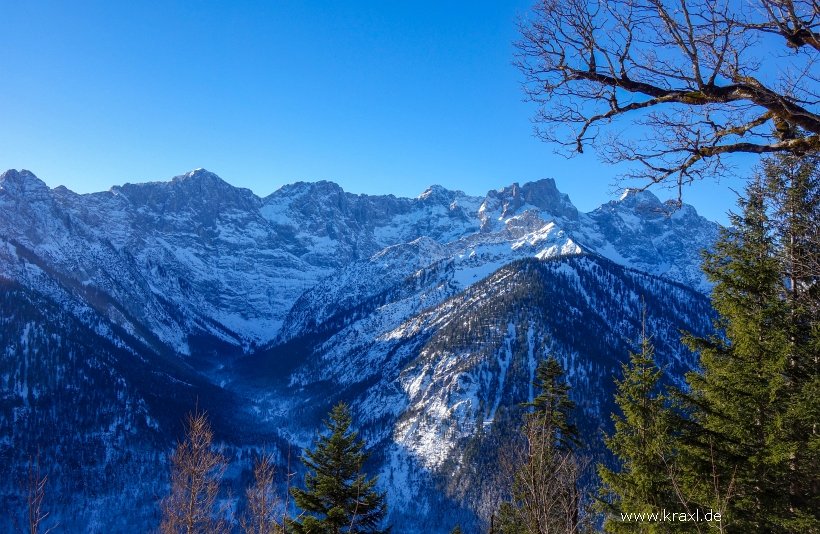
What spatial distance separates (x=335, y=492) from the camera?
16781 millimetres

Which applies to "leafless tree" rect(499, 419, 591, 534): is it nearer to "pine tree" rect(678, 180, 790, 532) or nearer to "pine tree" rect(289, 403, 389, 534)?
"pine tree" rect(678, 180, 790, 532)

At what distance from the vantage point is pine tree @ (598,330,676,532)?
13403mm

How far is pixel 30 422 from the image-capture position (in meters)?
169

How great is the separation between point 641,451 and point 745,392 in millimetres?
3067

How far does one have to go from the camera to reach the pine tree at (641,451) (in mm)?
13403

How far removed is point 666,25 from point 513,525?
79.2 ft

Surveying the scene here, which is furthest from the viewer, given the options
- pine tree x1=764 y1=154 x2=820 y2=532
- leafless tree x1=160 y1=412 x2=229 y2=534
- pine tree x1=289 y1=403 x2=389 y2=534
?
leafless tree x1=160 y1=412 x2=229 y2=534

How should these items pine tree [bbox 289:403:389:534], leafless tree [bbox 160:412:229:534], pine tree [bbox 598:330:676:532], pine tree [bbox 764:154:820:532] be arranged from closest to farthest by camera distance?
1. pine tree [bbox 764:154:820:532]
2. pine tree [bbox 598:330:676:532]
3. pine tree [bbox 289:403:389:534]
4. leafless tree [bbox 160:412:229:534]

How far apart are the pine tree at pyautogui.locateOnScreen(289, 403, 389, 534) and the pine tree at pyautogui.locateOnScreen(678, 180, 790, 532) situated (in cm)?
964

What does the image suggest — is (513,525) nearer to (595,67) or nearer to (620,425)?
(620,425)

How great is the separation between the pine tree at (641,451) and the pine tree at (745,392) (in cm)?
61

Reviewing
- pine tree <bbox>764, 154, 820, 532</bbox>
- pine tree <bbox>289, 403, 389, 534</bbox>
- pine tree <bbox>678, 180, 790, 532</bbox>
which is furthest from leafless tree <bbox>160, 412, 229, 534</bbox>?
pine tree <bbox>764, 154, 820, 532</bbox>

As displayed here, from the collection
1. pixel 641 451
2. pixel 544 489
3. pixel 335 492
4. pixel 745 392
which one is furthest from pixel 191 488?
pixel 745 392

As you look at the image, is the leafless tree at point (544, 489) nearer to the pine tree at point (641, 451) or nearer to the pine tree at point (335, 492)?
the pine tree at point (641, 451)
